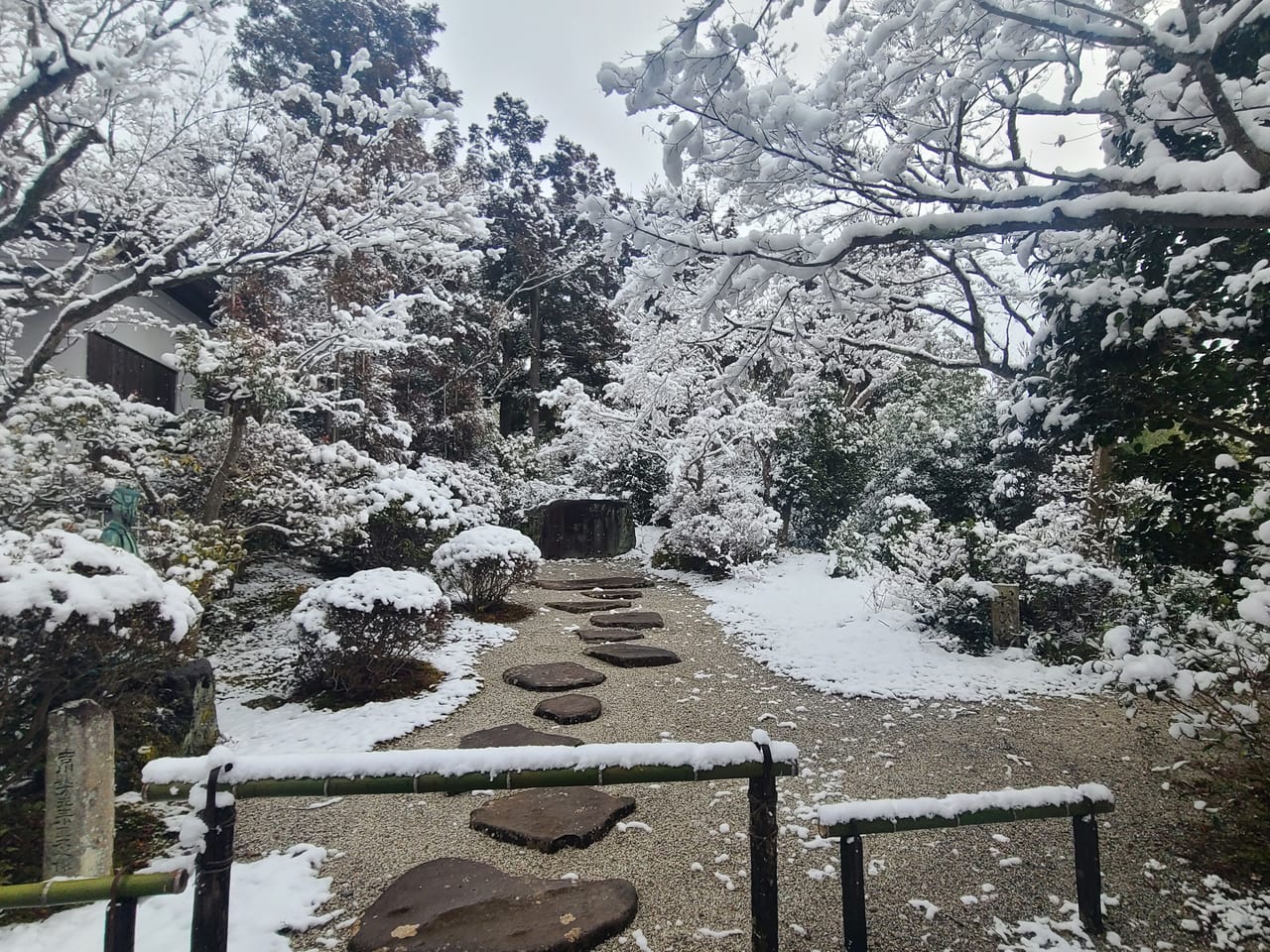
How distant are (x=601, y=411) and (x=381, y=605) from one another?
27.3ft

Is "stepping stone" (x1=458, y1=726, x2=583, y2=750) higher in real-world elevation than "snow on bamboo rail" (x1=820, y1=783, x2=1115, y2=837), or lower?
lower

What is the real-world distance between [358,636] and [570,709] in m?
1.71

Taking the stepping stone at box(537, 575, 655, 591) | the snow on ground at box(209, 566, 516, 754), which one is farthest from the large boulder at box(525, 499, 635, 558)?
the snow on ground at box(209, 566, 516, 754)

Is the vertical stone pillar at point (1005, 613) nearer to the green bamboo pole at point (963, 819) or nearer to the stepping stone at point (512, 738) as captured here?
the green bamboo pole at point (963, 819)

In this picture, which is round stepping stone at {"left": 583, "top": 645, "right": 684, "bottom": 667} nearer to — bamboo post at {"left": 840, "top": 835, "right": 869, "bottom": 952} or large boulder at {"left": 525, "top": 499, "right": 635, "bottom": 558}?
bamboo post at {"left": 840, "top": 835, "right": 869, "bottom": 952}

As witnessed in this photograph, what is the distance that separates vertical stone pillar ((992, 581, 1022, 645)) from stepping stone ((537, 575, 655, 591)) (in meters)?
5.16

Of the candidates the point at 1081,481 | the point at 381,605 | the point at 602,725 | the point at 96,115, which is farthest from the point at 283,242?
the point at 1081,481

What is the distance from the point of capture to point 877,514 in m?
10.2

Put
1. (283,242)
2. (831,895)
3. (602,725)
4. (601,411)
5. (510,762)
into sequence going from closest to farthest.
A: 1. (510,762)
2. (831,895)
3. (602,725)
4. (283,242)
5. (601,411)

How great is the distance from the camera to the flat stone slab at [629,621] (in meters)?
7.22

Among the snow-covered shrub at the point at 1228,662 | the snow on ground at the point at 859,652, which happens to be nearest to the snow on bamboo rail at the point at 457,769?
the snow-covered shrub at the point at 1228,662

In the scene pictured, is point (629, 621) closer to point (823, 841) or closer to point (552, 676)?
point (552, 676)

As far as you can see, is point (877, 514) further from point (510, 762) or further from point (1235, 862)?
point (510, 762)

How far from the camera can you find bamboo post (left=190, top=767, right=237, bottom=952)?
168cm
